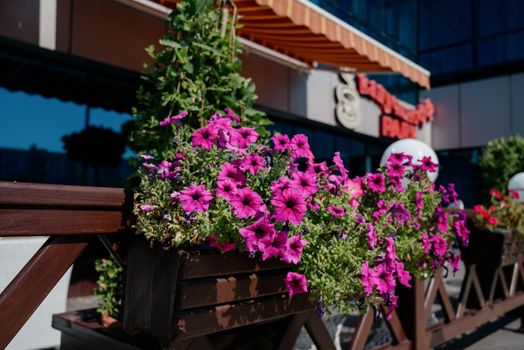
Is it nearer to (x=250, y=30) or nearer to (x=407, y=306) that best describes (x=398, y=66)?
(x=250, y=30)

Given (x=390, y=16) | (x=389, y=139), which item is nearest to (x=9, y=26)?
(x=389, y=139)

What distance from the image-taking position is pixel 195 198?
147 cm

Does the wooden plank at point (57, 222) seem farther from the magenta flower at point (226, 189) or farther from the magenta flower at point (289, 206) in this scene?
the magenta flower at point (289, 206)

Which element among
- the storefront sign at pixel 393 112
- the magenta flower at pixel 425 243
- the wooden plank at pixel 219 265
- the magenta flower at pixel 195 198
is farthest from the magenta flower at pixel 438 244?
the storefront sign at pixel 393 112

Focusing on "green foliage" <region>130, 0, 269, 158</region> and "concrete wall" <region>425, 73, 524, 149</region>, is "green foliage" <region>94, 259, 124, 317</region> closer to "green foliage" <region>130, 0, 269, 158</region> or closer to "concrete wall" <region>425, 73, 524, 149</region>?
"green foliage" <region>130, 0, 269, 158</region>

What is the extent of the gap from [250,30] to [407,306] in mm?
3892


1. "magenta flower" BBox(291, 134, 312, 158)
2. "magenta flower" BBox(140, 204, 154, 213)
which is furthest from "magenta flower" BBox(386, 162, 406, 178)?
"magenta flower" BBox(140, 204, 154, 213)

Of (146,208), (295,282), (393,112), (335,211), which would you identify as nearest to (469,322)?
(335,211)

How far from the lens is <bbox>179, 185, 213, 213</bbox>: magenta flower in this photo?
1443 mm

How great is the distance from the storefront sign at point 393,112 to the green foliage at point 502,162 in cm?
210

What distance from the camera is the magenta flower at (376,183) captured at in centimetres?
230

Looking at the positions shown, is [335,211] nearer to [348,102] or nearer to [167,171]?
[167,171]

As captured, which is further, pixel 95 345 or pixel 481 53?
pixel 481 53

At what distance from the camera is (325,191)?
184 centimetres
